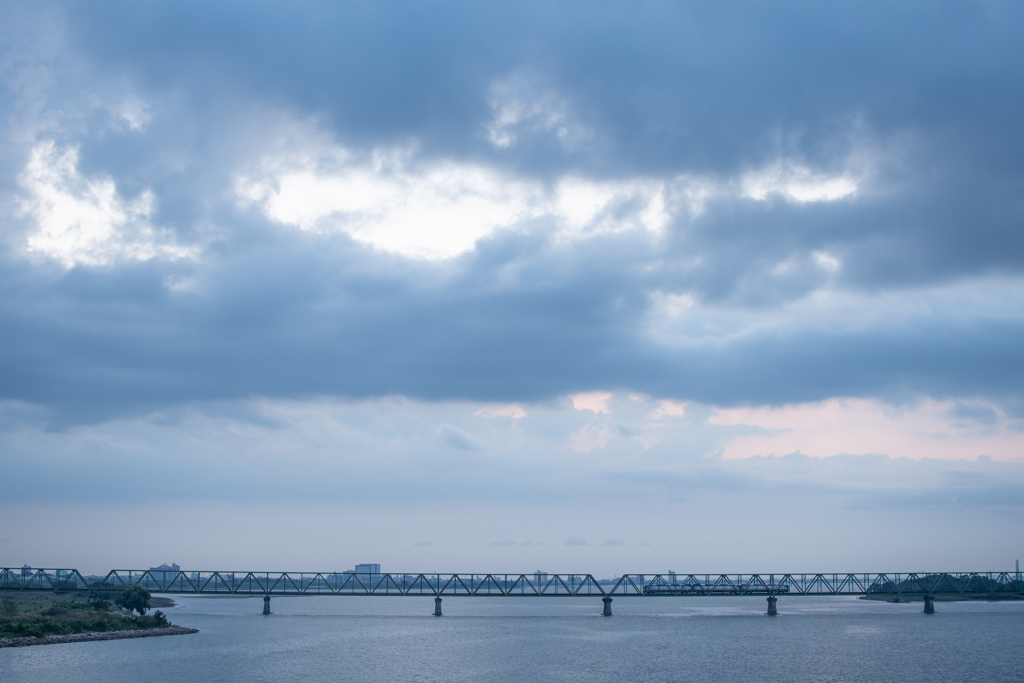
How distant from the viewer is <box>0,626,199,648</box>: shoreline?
8659 cm

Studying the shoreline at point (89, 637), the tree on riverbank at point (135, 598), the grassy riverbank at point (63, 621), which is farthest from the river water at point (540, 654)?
the tree on riverbank at point (135, 598)

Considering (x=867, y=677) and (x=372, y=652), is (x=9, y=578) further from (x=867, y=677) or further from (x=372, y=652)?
(x=867, y=677)

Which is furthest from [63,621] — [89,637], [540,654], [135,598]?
[540,654]

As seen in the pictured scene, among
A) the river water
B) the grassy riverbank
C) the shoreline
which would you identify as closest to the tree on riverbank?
the grassy riverbank

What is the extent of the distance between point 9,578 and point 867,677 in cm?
13763

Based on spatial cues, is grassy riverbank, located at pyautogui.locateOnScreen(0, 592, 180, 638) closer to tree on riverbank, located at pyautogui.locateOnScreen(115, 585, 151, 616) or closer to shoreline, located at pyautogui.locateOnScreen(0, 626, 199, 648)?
shoreline, located at pyautogui.locateOnScreen(0, 626, 199, 648)

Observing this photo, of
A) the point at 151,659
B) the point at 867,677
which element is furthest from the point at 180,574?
the point at 867,677

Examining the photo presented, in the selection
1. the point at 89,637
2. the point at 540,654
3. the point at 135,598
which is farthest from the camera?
the point at 135,598

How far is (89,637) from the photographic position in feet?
316

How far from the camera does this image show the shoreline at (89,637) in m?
86.6

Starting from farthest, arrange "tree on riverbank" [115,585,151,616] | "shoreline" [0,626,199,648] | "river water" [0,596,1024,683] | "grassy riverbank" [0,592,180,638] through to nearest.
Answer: "tree on riverbank" [115,585,151,616] → "grassy riverbank" [0,592,180,638] → "shoreline" [0,626,199,648] → "river water" [0,596,1024,683]

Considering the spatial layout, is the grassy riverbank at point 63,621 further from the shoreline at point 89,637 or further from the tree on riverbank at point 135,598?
the tree on riverbank at point 135,598

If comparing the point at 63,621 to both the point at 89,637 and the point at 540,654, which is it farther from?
the point at 540,654

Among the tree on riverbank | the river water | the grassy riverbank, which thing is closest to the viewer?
the river water
